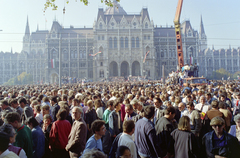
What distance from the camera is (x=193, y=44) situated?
77.1 meters

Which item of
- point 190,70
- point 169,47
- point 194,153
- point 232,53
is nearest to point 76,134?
point 194,153

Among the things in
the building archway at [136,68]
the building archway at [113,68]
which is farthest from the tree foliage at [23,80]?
the building archway at [136,68]

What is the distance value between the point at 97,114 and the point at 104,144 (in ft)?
7.62

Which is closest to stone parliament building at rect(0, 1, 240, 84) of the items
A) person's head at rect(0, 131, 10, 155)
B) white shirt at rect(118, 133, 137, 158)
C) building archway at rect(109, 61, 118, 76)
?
building archway at rect(109, 61, 118, 76)

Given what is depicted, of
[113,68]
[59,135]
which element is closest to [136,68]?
[113,68]

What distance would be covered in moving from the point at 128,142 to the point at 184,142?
1.27 meters

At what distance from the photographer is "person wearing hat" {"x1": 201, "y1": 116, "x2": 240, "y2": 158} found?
184 inches

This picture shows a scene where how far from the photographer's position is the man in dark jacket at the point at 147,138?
494 cm

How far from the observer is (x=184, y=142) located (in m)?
4.84

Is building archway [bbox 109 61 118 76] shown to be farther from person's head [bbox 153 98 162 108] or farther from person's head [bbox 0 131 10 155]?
person's head [bbox 0 131 10 155]

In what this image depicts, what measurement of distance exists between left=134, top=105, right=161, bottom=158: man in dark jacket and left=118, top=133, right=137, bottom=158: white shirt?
58cm

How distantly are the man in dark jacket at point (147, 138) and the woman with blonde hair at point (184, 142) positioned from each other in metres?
0.38

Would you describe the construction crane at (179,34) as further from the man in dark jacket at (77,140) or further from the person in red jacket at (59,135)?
the man in dark jacket at (77,140)

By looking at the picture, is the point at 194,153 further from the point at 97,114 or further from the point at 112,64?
the point at 112,64
